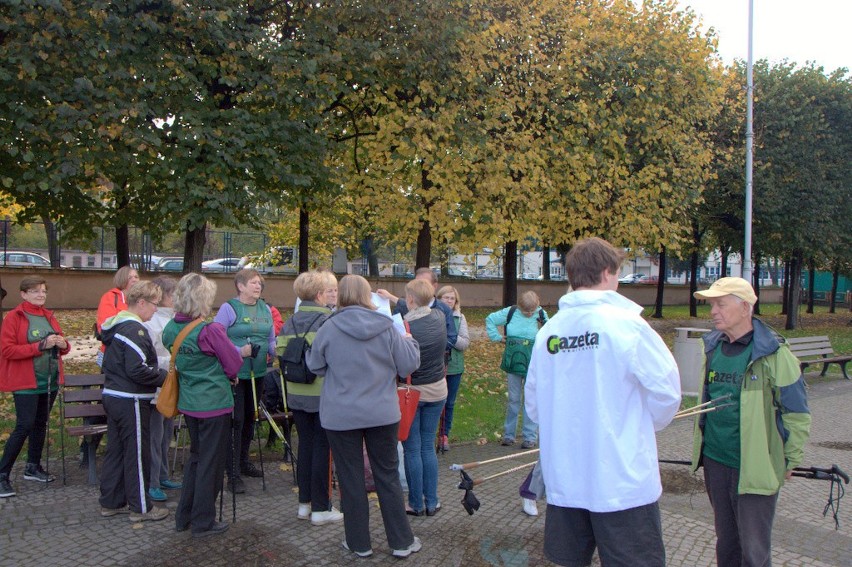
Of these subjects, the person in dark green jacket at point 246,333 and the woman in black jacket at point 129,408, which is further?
the person in dark green jacket at point 246,333

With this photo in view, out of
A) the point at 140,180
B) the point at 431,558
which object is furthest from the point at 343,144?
the point at 431,558

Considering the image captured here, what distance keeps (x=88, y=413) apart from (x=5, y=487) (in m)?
0.85

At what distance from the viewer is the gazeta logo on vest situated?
2.88 metres

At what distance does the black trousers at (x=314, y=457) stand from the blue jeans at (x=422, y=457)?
626mm

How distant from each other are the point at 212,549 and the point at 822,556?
164 inches

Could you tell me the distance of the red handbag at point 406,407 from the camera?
5.10 meters

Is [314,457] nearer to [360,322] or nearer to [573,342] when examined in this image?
[360,322]

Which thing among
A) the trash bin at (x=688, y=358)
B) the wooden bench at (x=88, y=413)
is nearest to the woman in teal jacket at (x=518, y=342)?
the wooden bench at (x=88, y=413)

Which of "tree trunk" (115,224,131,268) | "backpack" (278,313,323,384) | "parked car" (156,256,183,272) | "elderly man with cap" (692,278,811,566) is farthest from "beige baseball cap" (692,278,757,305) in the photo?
"parked car" (156,256,183,272)

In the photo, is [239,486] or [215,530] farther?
[239,486]

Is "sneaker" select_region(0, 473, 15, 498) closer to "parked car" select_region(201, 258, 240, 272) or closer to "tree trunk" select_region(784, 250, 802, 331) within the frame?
"parked car" select_region(201, 258, 240, 272)

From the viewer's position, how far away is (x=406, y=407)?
5145 mm

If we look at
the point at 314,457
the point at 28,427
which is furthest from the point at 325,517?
the point at 28,427

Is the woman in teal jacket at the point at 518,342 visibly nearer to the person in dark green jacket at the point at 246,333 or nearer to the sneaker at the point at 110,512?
the person in dark green jacket at the point at 246,333
